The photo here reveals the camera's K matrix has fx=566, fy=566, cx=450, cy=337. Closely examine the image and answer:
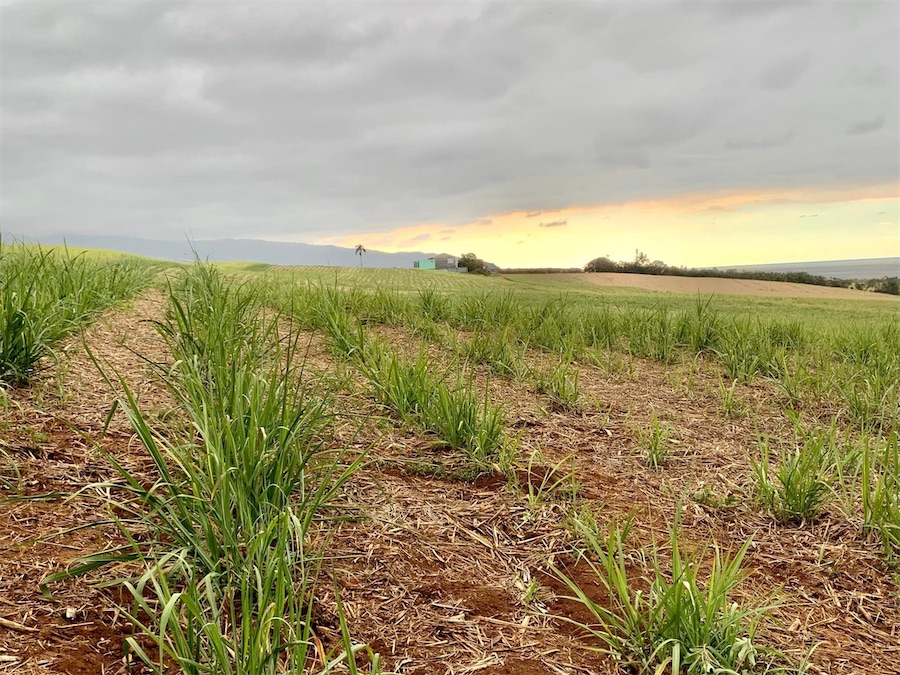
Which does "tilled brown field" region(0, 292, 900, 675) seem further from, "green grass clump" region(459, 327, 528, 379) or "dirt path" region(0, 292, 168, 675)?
"green grass clump" region(459, 327, 528, 379)

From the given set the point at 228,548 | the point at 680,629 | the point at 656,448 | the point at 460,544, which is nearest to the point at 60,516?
the point at 228,548

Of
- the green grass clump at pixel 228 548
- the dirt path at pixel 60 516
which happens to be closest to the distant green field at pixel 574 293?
the dirt path at pixel 60 516

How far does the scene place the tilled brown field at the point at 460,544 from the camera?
1441 mm

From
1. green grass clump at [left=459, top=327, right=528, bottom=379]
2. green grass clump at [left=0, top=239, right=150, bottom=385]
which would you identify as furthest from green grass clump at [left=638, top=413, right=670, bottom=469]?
green grass clump at [left=0, top=239, right=150, bottom=385]

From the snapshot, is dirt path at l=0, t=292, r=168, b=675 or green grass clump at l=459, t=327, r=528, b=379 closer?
dirt path at l=0, t=292, r=168, b=675

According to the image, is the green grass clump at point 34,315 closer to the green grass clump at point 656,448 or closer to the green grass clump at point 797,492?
the green grass clump at point 656,448

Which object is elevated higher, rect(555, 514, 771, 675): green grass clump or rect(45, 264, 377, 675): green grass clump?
rect(45, 264, 377, 675): green grass clump

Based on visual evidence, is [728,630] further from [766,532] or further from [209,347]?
[209,347]

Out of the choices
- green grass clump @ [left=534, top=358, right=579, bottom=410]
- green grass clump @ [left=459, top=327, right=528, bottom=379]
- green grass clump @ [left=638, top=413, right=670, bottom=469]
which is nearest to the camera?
green grass clump @ [left=638, top=413, right=670, bottom=469]

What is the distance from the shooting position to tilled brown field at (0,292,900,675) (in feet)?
4.73

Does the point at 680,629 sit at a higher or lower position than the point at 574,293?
lower

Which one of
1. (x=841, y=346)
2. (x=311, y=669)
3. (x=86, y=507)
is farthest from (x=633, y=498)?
(x=841, y=346)

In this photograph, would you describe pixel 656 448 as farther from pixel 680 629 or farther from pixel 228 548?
pixel 228 548

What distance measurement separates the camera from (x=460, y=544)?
1.90 metres
